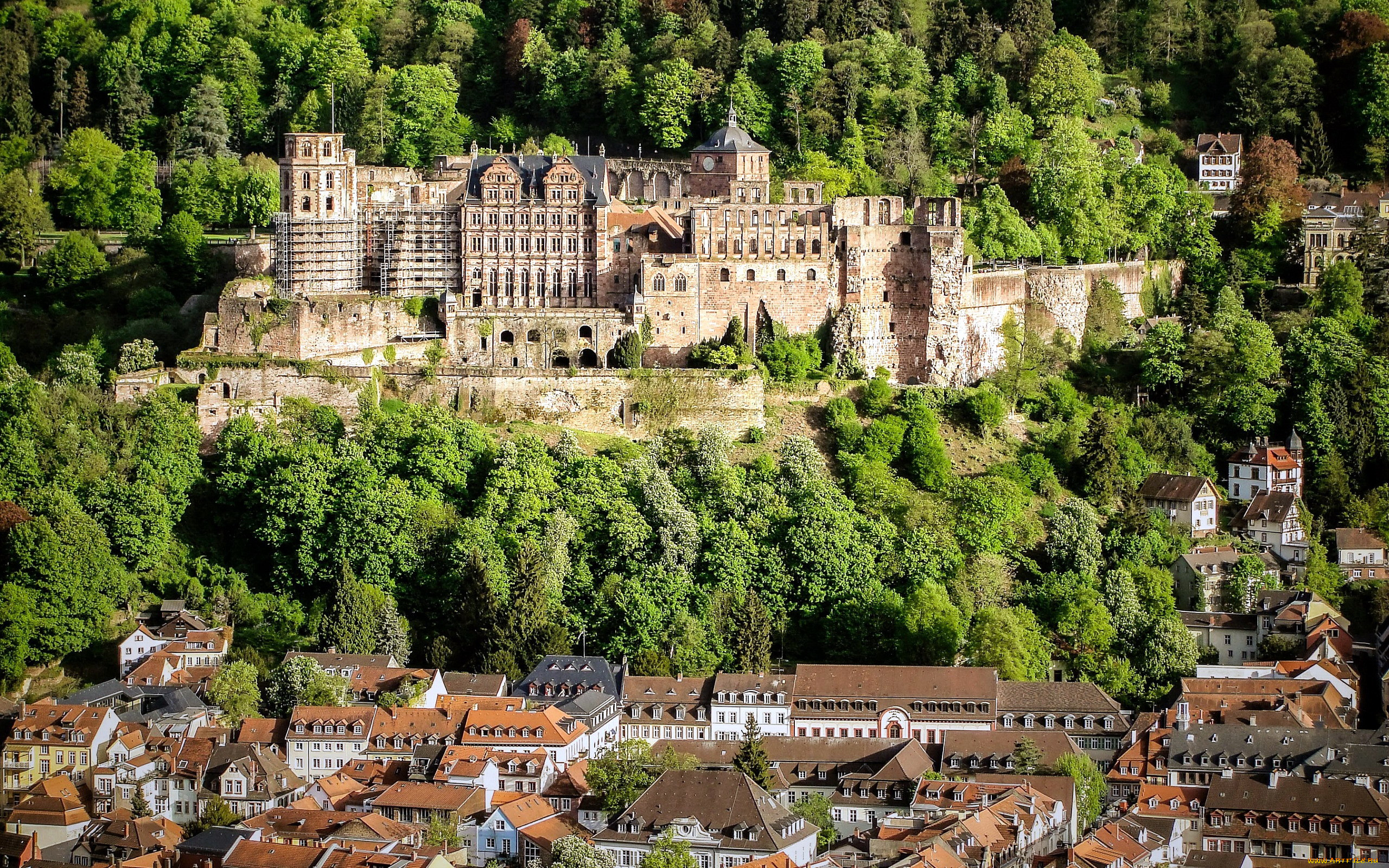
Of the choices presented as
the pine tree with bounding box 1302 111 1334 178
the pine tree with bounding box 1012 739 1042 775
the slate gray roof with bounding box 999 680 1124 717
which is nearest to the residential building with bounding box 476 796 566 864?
the pine tree with bounding box 1012 739 1042 775

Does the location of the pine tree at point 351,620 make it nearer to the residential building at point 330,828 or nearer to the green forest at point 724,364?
the green forest at point 724,364

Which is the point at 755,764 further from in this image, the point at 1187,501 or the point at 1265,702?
the point at 1187,501

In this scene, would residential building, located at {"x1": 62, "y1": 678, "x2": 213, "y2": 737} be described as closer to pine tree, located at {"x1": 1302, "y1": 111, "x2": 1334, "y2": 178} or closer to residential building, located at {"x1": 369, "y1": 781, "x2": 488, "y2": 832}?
residential building, located at {"x1": 369, "y1": 781, "x2": 488, "y2": 832}

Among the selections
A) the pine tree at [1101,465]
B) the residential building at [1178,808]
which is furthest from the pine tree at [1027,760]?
the pine tree at [1101,465]

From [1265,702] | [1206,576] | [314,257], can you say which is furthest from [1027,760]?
[314,257]

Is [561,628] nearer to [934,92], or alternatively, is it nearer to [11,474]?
[11,474]

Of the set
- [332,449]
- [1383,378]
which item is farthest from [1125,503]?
[332,449]
